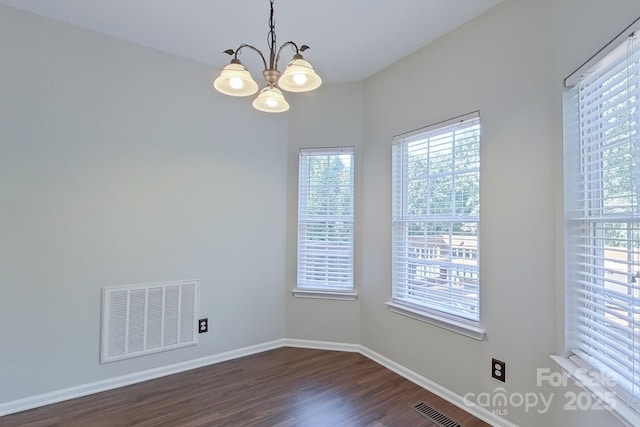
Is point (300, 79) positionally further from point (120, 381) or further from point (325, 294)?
point (120, 381)

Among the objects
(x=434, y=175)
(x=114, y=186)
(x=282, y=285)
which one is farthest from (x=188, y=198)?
(x=434, y=175)

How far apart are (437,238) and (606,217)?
1186 millimetres

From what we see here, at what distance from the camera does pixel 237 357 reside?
3.15 m

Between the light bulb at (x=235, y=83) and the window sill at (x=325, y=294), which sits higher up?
the light bulb at (x=235, y=83)

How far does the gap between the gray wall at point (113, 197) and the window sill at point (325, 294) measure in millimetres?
229

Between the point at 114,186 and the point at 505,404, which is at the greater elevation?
the point at 114,186

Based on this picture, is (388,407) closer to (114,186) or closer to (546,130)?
(546,130)

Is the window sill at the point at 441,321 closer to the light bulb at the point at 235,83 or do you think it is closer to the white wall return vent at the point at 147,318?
the white wall return vent at the point at 147,318

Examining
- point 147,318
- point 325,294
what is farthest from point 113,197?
point 325,294

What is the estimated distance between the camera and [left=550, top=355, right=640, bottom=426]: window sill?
1.26 m

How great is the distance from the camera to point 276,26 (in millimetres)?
2410

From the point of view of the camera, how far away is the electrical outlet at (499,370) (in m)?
2.08

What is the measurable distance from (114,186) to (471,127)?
283 cm

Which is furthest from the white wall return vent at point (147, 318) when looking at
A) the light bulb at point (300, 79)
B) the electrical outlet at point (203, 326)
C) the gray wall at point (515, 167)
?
the light bulb at point (300, 79)
